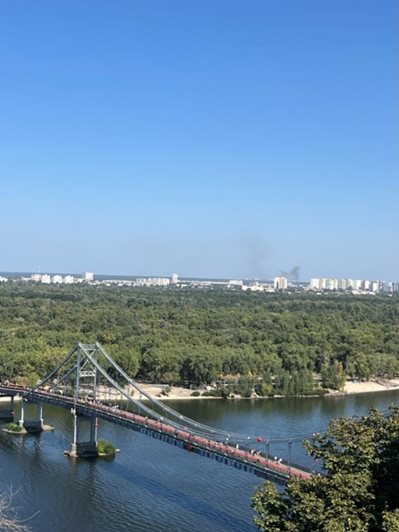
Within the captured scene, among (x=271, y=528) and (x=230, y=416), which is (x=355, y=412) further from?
(x=271, y=528)

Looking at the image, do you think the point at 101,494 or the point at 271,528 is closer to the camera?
the point at 271,528

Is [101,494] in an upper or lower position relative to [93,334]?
lower

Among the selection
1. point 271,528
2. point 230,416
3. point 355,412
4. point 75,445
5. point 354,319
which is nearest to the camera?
point 271,528

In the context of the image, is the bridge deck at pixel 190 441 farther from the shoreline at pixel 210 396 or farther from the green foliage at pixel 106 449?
the shoreline at pixel 210 396

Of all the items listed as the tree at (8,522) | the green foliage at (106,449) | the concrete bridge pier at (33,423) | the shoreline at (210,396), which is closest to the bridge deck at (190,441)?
the concrete bridge pier at (33,423)

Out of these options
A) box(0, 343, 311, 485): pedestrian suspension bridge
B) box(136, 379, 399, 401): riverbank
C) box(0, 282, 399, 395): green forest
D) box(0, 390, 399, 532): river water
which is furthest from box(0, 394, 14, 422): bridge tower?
box(136, 379, 399, 401): riverbank

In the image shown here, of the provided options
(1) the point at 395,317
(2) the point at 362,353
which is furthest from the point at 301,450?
(1) the point at 395,317

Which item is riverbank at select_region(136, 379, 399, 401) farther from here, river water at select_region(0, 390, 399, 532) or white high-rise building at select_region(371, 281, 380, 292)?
white high-rise building at select_region(371, 281, 380, 292)
